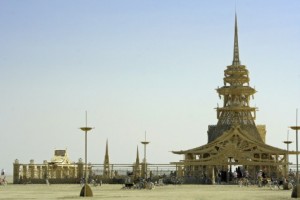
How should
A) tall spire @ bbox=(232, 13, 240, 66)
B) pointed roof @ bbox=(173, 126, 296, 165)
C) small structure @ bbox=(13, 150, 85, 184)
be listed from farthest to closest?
tall spire @ bbox=(232, 13, 240, 66), small structure @ bbox=(13, 150, 85, 184), pointed roof @ bbox=(173, 126, 296, 165)

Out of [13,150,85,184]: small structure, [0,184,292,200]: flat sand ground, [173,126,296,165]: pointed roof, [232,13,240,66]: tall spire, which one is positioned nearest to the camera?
[0,184,292,200]: flat sand ground

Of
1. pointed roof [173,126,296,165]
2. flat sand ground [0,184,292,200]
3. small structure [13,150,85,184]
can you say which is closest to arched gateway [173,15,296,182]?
pointed roof [173,126,296,165]

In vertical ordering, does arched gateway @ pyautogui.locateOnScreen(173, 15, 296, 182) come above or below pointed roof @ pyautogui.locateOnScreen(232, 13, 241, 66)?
below

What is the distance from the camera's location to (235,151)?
69.5 meters

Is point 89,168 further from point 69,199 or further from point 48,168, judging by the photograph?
point 69,199

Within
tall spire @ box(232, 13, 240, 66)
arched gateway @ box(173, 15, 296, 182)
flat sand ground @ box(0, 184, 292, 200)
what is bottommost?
flat sand ground @ box(0, 184, 292, 200)

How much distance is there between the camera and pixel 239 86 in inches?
3179

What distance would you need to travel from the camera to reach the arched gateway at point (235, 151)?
2744 inches

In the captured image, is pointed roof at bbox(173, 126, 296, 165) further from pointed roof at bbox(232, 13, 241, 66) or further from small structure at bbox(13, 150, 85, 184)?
pointed roof at bbox(232, 13, 241, 66)

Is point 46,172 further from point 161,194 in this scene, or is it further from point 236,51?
point 161,194

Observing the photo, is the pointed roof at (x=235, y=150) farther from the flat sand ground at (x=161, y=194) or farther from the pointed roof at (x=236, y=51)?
the flat sand ground at (x=161, y=194)

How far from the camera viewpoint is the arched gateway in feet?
229

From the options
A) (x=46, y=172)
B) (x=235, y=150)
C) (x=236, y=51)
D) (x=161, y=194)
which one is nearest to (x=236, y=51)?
(x=236, y=51)

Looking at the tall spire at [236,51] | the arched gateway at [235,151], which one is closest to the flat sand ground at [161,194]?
the arched gateway at [235,151]
